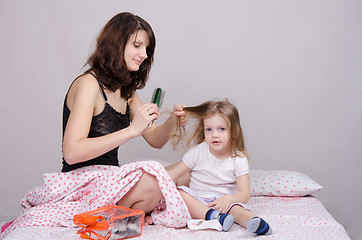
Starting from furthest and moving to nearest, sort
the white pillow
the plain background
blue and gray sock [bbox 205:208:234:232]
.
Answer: the plain background, the white pillow, blue and gray sock [bbox 205:208:234:232]

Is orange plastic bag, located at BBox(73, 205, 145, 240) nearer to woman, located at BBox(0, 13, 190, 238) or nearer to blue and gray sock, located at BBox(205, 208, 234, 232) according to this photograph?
woman, located at BBox(0, 13, 190, 238)

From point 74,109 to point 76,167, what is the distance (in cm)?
27

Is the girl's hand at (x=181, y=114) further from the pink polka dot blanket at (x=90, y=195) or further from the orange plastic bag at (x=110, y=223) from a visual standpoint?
the orange plastic bag at (x=110, y=223)

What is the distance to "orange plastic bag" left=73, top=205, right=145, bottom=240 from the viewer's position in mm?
1512

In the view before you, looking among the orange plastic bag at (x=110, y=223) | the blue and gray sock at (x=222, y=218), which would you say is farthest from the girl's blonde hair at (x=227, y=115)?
the orange plastic bag at (x=110, y=223)

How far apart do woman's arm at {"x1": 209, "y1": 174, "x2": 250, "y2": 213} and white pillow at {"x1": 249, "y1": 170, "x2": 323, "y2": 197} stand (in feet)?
0.87

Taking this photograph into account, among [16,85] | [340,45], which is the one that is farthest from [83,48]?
[340,45]

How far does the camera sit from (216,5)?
3.00 metres

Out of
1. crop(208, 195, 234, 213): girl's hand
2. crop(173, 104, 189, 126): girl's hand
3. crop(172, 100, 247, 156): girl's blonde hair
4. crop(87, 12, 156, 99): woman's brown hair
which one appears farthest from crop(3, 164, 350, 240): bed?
crop(87, 12, 156, 99): woman's brown hair

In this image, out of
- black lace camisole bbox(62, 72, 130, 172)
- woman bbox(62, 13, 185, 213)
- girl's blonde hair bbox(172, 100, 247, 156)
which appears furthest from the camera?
girl's blonde hair bbox(172, 100, 247, 156)

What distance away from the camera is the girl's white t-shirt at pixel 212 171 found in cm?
200

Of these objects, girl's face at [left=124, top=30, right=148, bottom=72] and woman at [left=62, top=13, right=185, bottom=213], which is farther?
girl's face at [left=124, top=30, right=148, bottom=72]

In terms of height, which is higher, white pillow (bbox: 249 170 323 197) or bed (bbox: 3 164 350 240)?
white pillow (bbox: 249 170 323 197)

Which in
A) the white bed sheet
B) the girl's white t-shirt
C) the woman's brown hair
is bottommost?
the white bed sheet
